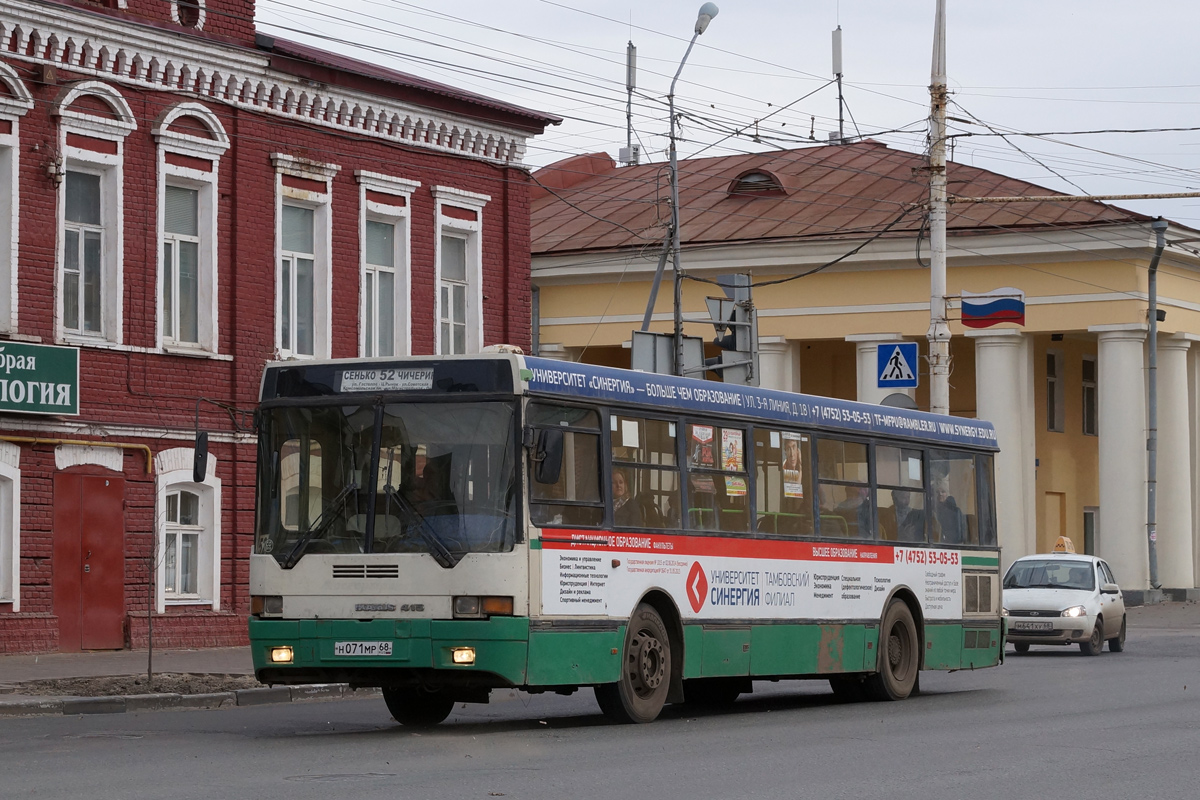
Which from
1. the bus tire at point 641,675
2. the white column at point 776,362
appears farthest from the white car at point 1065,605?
the white column at point 776,362

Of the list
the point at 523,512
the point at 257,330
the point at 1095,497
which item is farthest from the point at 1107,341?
the point at 523,512

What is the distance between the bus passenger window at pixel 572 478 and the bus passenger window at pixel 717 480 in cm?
132

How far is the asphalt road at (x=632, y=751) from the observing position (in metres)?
10.7

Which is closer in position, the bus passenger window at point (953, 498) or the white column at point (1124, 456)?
the bus passenger window at point (953, 498)

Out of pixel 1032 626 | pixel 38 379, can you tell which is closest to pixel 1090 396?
pixel 1032 626

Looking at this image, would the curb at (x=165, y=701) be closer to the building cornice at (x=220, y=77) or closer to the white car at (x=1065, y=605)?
the building cornice at (x=220, y=77)

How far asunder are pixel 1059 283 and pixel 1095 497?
940 centimetres

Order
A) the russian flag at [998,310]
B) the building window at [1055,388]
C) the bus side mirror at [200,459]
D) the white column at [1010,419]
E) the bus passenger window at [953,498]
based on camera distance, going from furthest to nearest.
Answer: the building window at [1055,388] → the white column at [1010,419] → the russian flag at [998,310] → the bus passenger window at [953,498] → the bus side mirror at [200,459]

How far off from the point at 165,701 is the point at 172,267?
29.9 feet

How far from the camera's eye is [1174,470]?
44562 millimetres

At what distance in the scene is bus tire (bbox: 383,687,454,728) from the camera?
1539 centimetres

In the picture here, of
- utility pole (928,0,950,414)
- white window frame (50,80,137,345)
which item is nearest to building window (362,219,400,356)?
white window frame (50,80,137,345)

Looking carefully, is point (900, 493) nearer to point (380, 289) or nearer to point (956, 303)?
point (380, 289)

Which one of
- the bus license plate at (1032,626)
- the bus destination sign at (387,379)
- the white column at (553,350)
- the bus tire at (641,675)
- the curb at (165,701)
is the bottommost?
the curb at (165,701)
